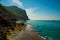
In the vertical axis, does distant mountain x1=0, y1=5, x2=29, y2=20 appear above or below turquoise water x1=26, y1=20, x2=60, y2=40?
above

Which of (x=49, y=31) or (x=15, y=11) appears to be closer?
(x=49, y=31)

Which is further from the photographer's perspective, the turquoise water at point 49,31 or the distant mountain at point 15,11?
the distant mountain at point 15,11

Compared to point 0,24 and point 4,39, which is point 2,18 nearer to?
point 0,24

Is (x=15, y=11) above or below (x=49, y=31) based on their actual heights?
above

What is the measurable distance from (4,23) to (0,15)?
1.30m

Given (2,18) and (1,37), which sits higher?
(2,18)

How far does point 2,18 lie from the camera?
56.9ft

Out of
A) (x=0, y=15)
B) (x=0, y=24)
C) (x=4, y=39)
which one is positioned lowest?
(x=4, y=39)

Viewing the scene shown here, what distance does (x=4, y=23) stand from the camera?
17.9 metres

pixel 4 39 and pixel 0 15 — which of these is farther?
pixel 0 15

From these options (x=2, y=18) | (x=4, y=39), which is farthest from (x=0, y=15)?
(x=4, y=39)

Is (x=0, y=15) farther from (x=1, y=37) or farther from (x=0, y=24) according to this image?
(x=1, y=37)

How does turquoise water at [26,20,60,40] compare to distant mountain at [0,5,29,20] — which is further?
distant mountain at [0,5,29,20]

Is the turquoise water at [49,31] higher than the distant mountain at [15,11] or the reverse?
the reverse
